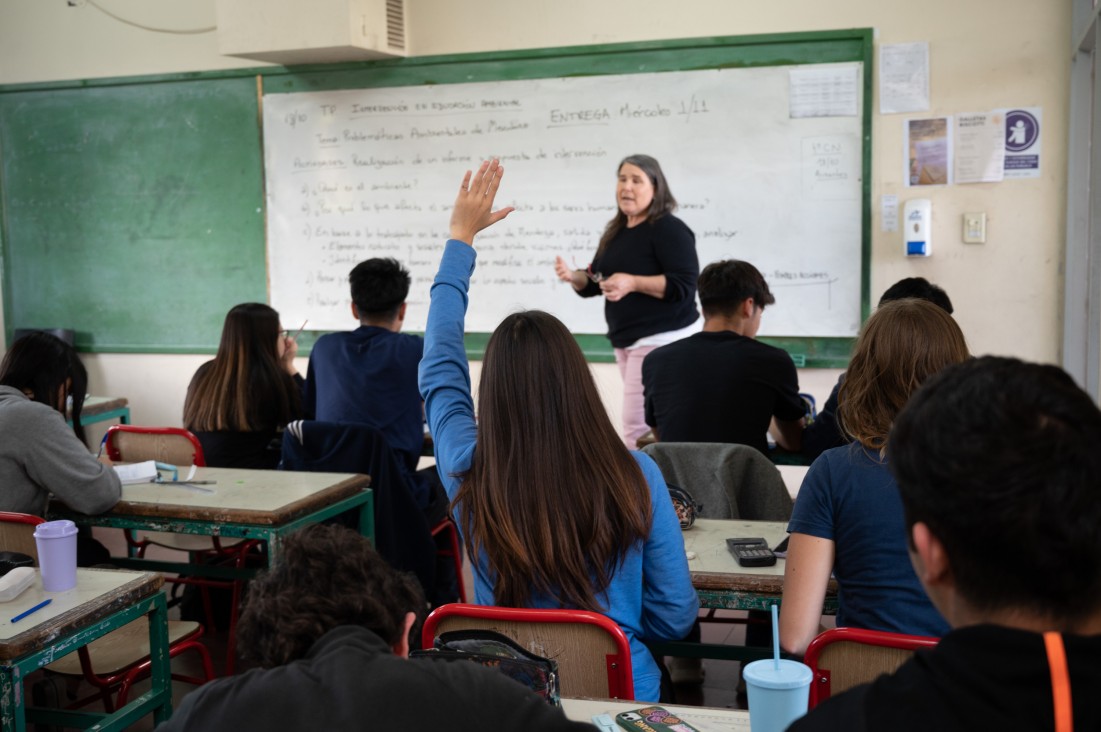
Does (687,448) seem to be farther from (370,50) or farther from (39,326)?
(39,326)

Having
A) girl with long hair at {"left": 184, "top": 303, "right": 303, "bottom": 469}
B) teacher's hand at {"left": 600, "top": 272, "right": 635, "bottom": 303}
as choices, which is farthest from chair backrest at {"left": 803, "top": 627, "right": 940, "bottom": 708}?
teacher's hand at {"left": 600, "top": 272, "right": 635, "bottom": 303}

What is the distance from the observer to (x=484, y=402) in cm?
183

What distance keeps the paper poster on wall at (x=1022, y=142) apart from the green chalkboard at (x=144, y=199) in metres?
2.06

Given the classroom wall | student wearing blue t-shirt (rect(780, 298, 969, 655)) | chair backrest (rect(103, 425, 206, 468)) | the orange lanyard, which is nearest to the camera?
the orange lanyard

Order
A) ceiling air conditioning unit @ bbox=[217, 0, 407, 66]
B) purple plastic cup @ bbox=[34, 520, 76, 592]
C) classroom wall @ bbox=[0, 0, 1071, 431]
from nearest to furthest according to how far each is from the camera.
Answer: purple plastic cup @ bbox=[34, 520, 76, 592]
classroom wall @ bbox=[0, 0, 1071, 431]
ceiling air conditioning unit @ bbox=[217, 0, 407, 66]

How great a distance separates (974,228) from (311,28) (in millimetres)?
3246

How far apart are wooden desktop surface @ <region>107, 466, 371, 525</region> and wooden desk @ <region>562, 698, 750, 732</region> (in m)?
1.48

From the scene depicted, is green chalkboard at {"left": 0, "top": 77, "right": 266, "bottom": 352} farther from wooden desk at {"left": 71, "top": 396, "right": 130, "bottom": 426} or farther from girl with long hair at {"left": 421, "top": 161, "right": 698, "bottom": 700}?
girl with long hair at {"left": 421, "top": 161, "right": 698, "bottom": 700}

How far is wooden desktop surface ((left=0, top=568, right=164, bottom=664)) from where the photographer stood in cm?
191

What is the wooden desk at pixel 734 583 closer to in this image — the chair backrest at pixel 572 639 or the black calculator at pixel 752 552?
the black calculator at pixel 752 552

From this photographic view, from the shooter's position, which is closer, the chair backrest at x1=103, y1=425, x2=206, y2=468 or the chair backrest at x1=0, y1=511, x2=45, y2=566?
the chair backrest at x1=0, y1=511, x2=45, y2=566

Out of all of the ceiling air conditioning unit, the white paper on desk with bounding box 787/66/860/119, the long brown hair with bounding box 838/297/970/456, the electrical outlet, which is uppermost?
the ceiling air conditioning unit

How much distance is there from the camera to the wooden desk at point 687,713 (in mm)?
1453

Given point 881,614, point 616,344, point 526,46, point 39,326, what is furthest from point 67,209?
point 881,614
